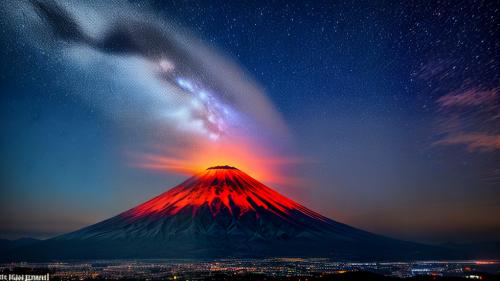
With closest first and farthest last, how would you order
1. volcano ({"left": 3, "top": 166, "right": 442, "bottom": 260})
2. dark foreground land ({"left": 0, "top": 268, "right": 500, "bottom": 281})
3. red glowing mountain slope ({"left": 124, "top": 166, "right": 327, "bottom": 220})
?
dark foreground land ({"left": 0, "top": 268, "right": 500, "bottom": 281}) → volcano ({"left": 3, "top": 166, "right": 442, "bottom": 260}) → red glowing mountain slope ({"left": 124, "top": 166, "right": 327, "bottom": 220})

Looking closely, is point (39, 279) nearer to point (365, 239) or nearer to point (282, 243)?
point (282, 243)

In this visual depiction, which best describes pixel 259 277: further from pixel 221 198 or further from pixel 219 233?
pixel 221 198

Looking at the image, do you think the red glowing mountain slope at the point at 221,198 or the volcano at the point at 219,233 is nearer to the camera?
the volcano at the point at 219,233

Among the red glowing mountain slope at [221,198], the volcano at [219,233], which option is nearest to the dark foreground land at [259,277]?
the volcano at [219,233]

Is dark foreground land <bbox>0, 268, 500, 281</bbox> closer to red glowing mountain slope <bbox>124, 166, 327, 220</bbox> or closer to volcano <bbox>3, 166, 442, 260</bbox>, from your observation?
volcano <bbox>3, 166, 442, 260</bbox>

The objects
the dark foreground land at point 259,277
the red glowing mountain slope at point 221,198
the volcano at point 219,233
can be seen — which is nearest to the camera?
the dark foreground land at point 259,277

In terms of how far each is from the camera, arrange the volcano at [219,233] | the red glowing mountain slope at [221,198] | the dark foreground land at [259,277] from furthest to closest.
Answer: the red glowing mountain slope at [221,198] < the volcano at [219,233] < the dark foreground land at [259,277]

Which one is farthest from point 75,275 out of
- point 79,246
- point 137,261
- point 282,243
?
point 282,243

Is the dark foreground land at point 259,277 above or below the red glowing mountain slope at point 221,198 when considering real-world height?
below

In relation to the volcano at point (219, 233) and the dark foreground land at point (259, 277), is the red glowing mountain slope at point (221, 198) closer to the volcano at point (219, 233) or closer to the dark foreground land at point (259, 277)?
the volcano at point (219, 233)

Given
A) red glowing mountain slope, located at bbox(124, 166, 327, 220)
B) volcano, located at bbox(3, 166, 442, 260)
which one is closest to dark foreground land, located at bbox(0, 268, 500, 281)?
volcano, located at bbox(3, 166, 442, 260)
